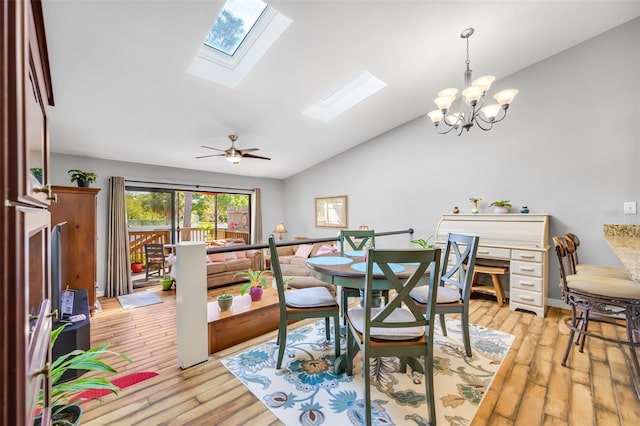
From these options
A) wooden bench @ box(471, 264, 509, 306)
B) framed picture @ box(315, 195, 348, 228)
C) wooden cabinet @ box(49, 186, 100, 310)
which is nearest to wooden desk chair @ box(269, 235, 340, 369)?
wooden bench @ box(471, 264, 509, 306)

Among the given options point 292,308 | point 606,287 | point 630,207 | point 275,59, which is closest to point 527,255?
point 630,207

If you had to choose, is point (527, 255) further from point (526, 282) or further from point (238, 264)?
point (238, 264)

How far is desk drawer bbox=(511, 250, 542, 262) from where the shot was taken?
2991 mm

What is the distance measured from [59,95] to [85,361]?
9.59ft

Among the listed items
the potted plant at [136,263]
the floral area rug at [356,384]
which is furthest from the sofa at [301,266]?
the potted plant at [136,263]

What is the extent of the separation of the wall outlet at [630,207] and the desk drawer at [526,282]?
1141 mm

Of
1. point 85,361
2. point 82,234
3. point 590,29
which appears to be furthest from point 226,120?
point 590,29

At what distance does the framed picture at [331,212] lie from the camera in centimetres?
563

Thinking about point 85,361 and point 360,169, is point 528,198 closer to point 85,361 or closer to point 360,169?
point 360,169

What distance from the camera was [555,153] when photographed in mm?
3223

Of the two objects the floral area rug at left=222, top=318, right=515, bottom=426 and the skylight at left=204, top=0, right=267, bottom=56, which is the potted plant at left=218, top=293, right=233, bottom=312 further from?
the skylight at left=204, top=0, right=267, bottom=56

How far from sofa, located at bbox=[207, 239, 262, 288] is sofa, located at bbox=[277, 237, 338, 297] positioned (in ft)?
2.15

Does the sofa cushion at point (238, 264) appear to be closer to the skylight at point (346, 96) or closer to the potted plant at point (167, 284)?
the potted plant at point (167, 284)

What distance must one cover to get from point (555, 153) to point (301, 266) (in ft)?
13.4
